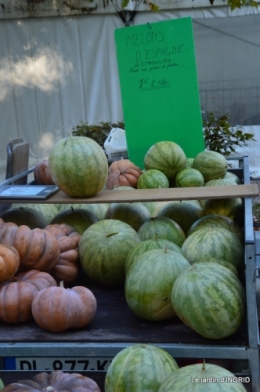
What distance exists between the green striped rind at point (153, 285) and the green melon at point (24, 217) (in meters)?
0.97

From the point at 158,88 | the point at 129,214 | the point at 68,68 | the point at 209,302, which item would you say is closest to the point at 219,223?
the point at 129,214

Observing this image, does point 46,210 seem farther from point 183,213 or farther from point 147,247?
point 147,247

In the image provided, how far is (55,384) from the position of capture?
5.53ft

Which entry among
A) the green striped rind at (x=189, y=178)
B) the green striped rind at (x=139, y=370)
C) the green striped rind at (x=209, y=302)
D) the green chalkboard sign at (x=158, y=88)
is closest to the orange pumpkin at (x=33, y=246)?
the green striped rind at (x=209, y=302)

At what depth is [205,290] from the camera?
2.07 m

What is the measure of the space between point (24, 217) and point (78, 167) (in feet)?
1.93

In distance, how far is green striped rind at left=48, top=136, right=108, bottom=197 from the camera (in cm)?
272

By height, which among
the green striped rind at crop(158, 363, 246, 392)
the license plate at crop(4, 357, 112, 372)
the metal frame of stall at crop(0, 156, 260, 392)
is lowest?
the license plate at crop(4, 357, 112, 372)

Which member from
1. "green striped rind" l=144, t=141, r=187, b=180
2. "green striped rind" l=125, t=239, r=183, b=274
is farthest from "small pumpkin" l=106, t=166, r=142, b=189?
"green striped rind" l=125, t=239, r=183, b=274

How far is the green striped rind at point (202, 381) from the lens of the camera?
151cm

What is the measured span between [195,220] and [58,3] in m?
6.61

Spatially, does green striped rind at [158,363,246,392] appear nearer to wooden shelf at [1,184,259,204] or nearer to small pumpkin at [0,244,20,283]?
small pumpkin at [0,244,20,283]

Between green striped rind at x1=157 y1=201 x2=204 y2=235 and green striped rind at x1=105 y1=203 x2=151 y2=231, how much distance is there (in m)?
0.11

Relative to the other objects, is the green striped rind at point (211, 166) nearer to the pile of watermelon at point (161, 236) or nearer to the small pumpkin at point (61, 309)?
the pile of watermelon at point (161, 236)
